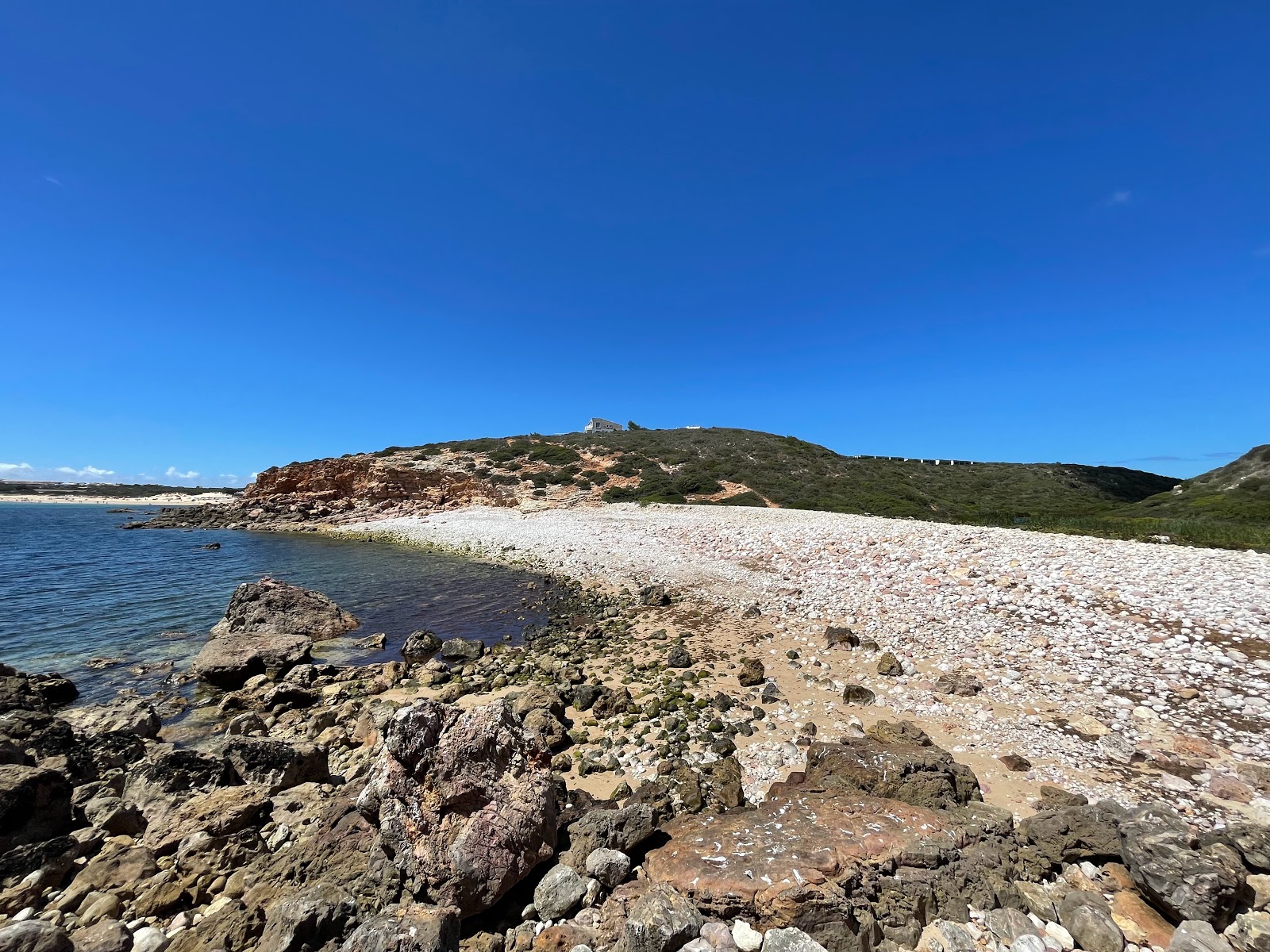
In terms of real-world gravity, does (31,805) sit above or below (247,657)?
above

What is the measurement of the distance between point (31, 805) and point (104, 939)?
2.32 meters

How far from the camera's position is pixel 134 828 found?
4.89 metres

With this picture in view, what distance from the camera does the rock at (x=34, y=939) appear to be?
3.30 metres

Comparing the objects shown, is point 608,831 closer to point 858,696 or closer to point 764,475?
point 858,696

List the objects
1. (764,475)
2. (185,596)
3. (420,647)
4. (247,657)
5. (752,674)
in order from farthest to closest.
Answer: (764,475) → (185,596) → (420,647) → (247,657) → (752,674)

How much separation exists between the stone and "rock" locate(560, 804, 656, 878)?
813cm

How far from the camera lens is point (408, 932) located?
3.38 metres

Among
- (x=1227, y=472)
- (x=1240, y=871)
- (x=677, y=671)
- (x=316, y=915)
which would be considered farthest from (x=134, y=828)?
(x=1227, y=472)

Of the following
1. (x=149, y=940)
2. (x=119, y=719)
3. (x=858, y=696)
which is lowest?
(x=119, y=719)

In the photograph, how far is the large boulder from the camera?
390 centimetres

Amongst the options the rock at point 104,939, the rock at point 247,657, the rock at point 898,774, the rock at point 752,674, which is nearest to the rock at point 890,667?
the rock at point 752,674

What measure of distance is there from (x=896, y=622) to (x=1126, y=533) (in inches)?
552

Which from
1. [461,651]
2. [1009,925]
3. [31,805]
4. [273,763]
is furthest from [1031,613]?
[31,805]

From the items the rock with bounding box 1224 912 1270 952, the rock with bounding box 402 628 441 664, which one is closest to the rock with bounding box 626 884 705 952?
the rock with bounding box 1224 912 1270 952
